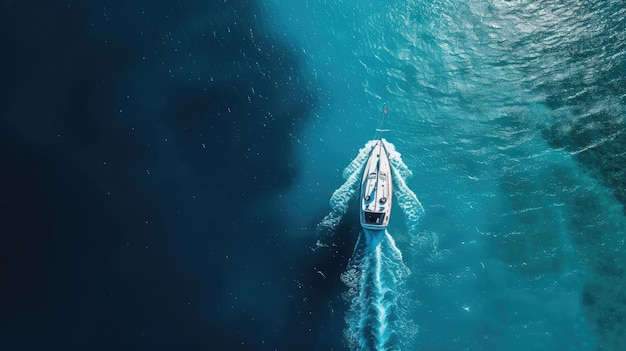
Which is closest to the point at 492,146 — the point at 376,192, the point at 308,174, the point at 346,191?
the point at 376,192

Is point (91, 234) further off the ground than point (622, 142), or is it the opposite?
point (622, 142)

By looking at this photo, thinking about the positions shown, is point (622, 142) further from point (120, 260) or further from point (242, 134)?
point (120, 260)

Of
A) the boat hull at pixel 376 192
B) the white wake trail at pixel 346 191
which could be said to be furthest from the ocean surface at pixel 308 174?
the boat hull at pixel 376 192

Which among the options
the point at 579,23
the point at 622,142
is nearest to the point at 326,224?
the point at 622,142

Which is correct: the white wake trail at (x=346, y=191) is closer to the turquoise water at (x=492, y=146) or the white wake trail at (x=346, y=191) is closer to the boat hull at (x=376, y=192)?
the turquoise water at (x=492, y=146)

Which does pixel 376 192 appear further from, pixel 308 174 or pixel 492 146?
pixel 492 146

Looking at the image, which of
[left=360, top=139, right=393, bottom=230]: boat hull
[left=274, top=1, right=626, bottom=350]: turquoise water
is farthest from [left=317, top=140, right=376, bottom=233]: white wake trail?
[left=360, top=139, right=393, bottom=230]: boat hull
